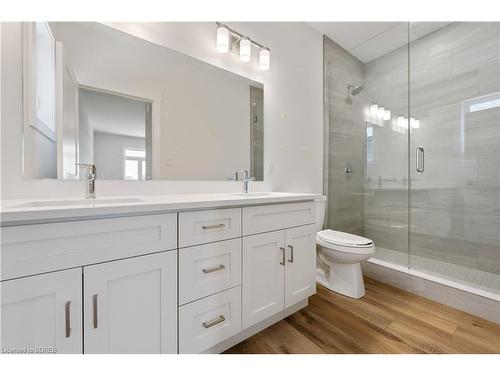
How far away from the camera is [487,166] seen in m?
1.92

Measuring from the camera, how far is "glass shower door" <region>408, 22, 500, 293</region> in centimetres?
188

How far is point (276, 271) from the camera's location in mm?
1301

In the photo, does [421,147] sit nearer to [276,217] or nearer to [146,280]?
[276,217]

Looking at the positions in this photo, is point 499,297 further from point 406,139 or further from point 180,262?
point 180,262

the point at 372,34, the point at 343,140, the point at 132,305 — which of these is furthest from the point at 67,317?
the point at 372,34

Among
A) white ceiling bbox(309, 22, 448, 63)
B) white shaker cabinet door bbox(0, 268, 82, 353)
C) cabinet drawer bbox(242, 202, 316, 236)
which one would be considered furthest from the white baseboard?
white ceiling bbox(309, 22, 448, 63)

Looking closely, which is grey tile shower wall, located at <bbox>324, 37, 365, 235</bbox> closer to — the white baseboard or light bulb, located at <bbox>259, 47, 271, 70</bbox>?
the white baseboard

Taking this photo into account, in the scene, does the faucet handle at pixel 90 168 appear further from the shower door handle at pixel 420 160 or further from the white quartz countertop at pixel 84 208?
the shower door handle at pixel 420 160

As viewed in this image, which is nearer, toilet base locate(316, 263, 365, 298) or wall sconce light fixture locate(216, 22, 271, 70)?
wall sconce light fixture locate(216, 22, 271, 70)

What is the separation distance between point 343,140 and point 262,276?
6.25ft

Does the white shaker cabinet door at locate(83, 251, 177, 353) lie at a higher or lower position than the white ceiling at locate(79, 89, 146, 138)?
lower

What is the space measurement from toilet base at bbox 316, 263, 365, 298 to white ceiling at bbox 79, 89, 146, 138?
5.72 ft

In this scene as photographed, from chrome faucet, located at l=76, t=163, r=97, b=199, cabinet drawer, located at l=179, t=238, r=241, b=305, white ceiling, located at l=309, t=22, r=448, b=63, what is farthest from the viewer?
white ceiling, located at l=309, t=22, r=448, b=63
